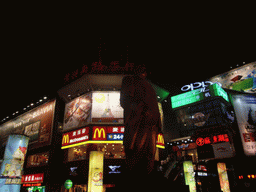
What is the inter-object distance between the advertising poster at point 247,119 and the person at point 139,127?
19.0 meters

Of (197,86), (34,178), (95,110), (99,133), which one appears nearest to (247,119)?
(197,86)

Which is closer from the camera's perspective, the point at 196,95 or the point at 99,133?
the point at 99,133

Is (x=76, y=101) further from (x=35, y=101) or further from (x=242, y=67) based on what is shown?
(x=242, y=67)

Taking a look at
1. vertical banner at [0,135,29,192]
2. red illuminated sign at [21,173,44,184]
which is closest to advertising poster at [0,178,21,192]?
vertical banner at [0,135,29,192]

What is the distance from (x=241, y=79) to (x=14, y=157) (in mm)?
28545

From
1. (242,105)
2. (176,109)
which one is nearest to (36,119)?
(176,109)

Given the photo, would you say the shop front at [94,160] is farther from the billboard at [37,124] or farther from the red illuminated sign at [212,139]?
the red illuminated sign at [212,139]

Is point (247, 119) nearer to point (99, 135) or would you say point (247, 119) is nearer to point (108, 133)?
point (108, 133)

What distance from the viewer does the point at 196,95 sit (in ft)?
86.3

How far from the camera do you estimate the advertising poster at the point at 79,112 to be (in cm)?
1680

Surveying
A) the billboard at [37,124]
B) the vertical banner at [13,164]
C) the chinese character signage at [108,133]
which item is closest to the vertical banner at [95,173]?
the chinese character signage at [108,133]

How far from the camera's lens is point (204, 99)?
24953mm

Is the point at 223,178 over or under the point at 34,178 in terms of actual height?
under

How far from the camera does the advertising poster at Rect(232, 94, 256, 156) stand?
18.3 metres
